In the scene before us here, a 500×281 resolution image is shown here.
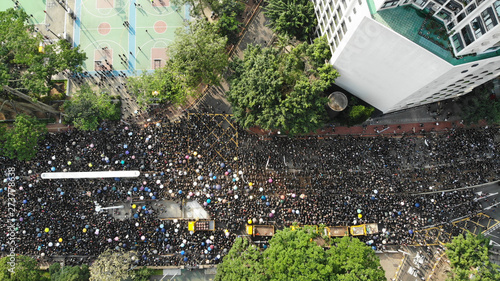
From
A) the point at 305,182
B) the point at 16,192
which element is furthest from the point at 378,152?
the point at 16,192

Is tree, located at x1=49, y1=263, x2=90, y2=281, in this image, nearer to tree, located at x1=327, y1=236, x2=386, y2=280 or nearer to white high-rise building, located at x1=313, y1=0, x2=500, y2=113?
tree, located at x1=327, y1=236, x2=386, y2=280

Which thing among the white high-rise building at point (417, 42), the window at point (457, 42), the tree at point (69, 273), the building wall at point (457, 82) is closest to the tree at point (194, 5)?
the white high-rise building at point (417, 42)

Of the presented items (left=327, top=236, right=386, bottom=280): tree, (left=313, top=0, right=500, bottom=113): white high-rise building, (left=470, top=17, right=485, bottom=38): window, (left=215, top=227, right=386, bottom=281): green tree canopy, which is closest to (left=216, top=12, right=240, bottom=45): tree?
(left=313, top=0, right=500, bottom=113): white high-rise building

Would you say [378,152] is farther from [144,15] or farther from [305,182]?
[144,15]

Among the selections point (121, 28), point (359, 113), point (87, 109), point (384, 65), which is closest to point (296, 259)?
point (359, 113)

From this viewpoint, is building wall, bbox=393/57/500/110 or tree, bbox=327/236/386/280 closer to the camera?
building wall, bbox=393/57/500/110

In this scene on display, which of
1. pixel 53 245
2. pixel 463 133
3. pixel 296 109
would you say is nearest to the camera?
pixel 296 109
